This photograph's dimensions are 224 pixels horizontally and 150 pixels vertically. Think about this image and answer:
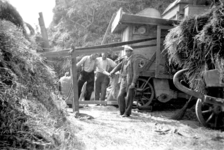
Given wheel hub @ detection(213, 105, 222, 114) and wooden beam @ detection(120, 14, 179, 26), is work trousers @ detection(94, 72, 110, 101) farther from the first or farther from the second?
wheel hub @ detection(213, 105, 222, 114)

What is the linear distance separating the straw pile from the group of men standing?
1933 mm

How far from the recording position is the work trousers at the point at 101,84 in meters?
8.27

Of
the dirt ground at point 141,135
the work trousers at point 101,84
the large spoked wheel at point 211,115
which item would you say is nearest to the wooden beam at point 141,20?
the work trousers at point 101,84

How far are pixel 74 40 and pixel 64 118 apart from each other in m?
13.6

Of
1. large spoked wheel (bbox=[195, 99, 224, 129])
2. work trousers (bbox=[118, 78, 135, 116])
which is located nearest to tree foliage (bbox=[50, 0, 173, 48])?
work trousers (bbox=[118, 78, 135, 116])

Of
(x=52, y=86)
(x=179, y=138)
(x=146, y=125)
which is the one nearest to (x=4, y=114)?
(x=52, y=86)

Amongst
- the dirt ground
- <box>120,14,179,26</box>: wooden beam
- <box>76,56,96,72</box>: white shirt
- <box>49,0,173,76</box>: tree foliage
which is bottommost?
the dirt ground

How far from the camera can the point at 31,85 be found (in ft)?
9.42

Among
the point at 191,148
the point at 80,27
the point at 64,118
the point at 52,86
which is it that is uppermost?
the point at 80,27

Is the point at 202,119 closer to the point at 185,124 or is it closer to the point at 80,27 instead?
the point at 185,124

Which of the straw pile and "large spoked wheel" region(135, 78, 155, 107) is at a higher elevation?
the straw pile

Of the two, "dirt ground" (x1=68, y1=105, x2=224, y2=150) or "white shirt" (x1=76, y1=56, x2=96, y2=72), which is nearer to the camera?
"dirt ground" (x1=68, y1=105, x2=224, y2=150)

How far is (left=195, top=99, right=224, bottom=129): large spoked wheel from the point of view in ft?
16.4

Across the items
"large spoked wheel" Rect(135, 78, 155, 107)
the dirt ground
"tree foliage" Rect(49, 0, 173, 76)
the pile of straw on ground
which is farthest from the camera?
"tree foliage" Rect(49, 0, 173, 76)
